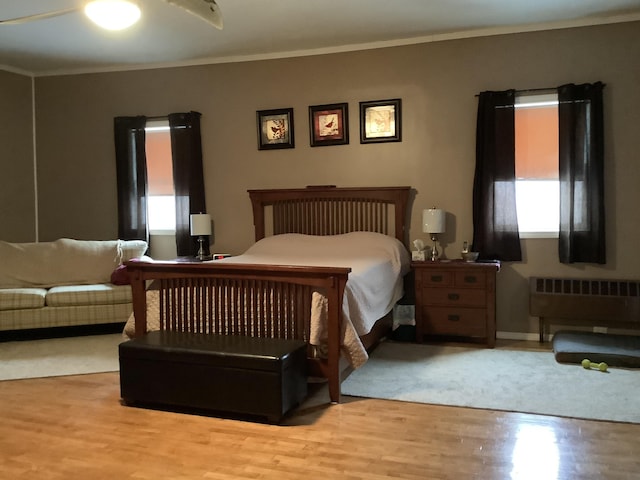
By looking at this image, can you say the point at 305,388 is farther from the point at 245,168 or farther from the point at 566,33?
the point at 566,33

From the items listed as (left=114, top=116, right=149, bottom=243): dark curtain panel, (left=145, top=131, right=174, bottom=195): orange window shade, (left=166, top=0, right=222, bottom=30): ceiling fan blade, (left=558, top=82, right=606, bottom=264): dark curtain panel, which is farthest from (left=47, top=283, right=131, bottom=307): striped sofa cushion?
(left=558, top=82, right=606, bottom=264): dark curtain panel

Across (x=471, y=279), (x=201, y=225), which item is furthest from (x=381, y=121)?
(x=201, y=225)

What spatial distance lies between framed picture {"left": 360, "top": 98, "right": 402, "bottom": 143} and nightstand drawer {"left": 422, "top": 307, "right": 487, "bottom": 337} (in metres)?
1.61

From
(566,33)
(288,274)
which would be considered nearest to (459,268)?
(288,274)

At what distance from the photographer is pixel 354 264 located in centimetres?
408

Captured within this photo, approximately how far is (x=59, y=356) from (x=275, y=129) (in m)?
2.78

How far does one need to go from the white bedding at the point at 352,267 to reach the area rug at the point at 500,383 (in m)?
0.35

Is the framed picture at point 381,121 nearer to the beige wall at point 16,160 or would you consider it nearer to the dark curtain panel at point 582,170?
the dark curtain panel at point 582,170

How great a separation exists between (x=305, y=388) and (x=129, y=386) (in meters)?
1.00

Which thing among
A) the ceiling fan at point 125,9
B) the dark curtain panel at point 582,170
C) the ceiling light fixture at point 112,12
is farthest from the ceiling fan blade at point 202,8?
the dark curtain panel at point 582,170

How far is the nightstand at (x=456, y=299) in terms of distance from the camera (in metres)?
4.55

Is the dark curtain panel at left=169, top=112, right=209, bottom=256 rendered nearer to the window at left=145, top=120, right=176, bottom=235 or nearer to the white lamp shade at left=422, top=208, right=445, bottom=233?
the window at left=145, top=120, right=176, bottom=235

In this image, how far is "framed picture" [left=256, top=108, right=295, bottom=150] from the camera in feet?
18.1

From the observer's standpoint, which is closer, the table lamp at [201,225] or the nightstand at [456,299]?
the nightstand at [456,299]
